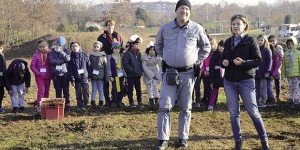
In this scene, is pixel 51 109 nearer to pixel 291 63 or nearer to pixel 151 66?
pixel 151 66

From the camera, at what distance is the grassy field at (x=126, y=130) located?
564 cm

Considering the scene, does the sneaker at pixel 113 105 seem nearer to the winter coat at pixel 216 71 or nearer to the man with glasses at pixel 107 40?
the man with glasses at pixel 107 40

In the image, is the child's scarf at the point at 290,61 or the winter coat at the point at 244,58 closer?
the winter coat at the point at 244,58

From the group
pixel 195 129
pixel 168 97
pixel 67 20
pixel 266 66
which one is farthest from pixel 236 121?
pixel 67 20

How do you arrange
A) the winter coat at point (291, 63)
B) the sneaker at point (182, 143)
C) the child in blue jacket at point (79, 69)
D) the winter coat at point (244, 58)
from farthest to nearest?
the winter coat at point (291, 63) < the child in blue jacket at point (79, 69) < the sneaker at point (182, 143) < the winter coat at point (244, 58)

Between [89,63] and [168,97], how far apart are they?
3495 mm

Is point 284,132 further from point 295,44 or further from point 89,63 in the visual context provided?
point 89,63

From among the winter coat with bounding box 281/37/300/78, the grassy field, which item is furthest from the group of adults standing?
the winter coat with bounding box 281/37/300/78

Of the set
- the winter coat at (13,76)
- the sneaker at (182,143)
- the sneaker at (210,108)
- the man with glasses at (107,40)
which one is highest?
the man with glasses at (107,40)

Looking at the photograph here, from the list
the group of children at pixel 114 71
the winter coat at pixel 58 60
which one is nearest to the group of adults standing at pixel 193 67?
the group of children at pixel 114 71

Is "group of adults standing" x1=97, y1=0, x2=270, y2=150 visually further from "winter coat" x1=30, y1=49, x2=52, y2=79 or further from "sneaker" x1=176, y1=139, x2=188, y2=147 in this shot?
"winter coat" x1=30, y1=49, x2=52, y2=79

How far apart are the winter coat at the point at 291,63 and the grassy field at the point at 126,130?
0.78 metres

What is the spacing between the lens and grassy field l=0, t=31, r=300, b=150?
5.64 meters

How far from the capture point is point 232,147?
5402mm
